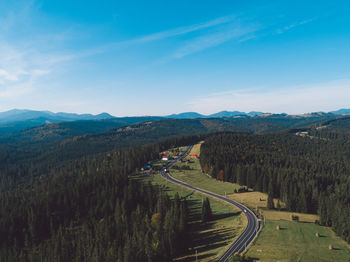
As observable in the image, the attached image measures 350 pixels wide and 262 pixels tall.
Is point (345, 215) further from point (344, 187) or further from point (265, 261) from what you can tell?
point (344, 187)

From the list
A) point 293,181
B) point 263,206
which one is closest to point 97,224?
point 263,206

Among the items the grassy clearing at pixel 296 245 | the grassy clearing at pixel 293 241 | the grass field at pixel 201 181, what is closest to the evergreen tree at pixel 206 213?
the grassy clearing at pixel 293 241

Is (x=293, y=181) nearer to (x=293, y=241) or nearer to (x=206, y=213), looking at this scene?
(x=206, y=213)

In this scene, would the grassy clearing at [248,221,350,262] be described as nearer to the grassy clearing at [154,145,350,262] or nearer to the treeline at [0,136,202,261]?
the grassy clearing at [154,145,350,262]

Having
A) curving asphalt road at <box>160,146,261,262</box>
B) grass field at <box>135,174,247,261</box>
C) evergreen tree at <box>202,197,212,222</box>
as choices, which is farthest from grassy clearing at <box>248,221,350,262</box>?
evergreen tree at <box>202,197,212,222</box>

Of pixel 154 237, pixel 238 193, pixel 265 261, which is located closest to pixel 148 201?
pixel 154 237
